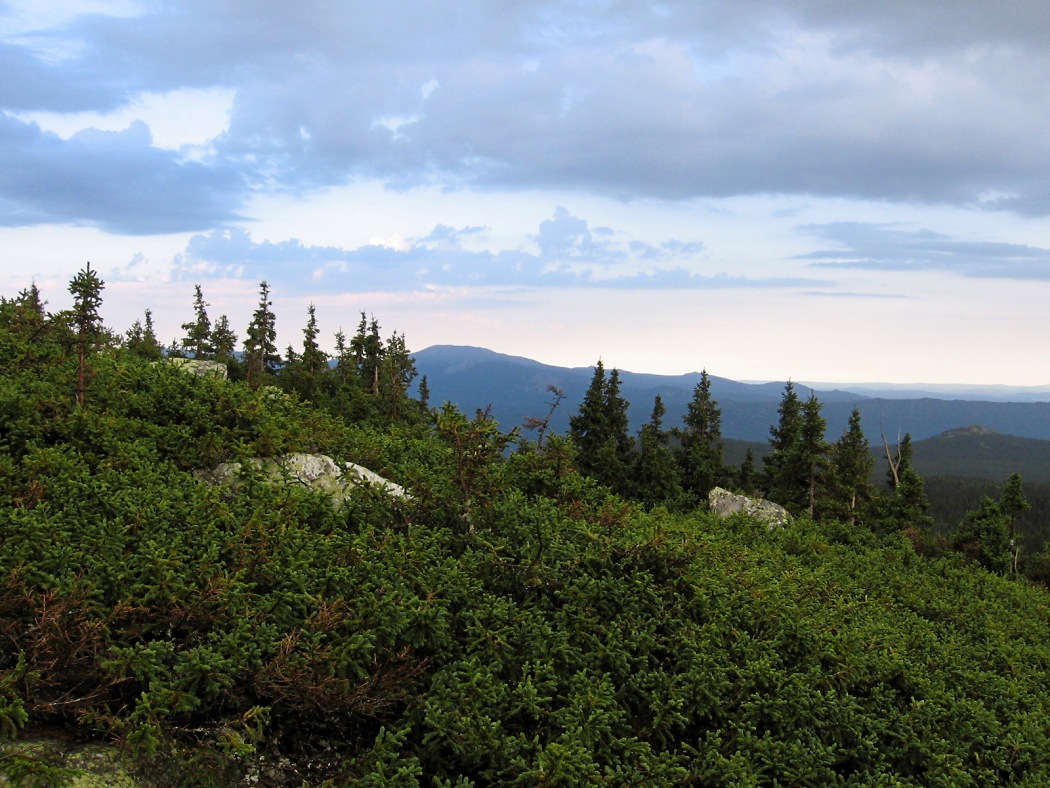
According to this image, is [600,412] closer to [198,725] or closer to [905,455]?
[905,455]

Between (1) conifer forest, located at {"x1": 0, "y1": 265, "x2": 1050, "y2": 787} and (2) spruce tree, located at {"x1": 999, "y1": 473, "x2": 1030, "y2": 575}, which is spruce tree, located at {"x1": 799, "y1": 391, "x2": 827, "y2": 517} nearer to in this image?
(2) spruce tree, located at {"x1": 999, "y1": 473, "x2": 1030, "y2": 575}

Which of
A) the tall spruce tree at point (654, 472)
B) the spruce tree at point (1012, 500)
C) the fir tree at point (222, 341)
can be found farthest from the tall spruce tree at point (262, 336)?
the spruce tree at point (1012, 500)

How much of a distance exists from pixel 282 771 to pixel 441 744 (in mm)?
1379

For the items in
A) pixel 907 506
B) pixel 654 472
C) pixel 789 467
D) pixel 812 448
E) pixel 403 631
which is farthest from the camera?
pixel 654 472

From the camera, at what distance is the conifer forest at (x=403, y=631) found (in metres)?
5.50

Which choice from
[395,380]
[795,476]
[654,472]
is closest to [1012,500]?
[795,476]

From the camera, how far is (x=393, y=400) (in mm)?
47094

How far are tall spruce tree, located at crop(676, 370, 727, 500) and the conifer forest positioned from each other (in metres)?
38.5

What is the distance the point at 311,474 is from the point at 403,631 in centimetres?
559

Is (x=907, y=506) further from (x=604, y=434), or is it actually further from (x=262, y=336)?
(x=262, y=336)

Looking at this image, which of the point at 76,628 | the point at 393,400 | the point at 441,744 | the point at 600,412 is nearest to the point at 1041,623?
the point at 441,744

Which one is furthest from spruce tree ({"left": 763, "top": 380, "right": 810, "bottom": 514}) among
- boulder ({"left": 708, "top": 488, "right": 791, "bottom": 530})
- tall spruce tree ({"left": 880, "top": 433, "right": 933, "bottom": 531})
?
boulder ({"left": 708, "top": 488, "right": 791, "bottom": 530})

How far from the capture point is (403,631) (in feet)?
21.8

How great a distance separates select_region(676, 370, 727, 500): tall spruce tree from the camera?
168ft
